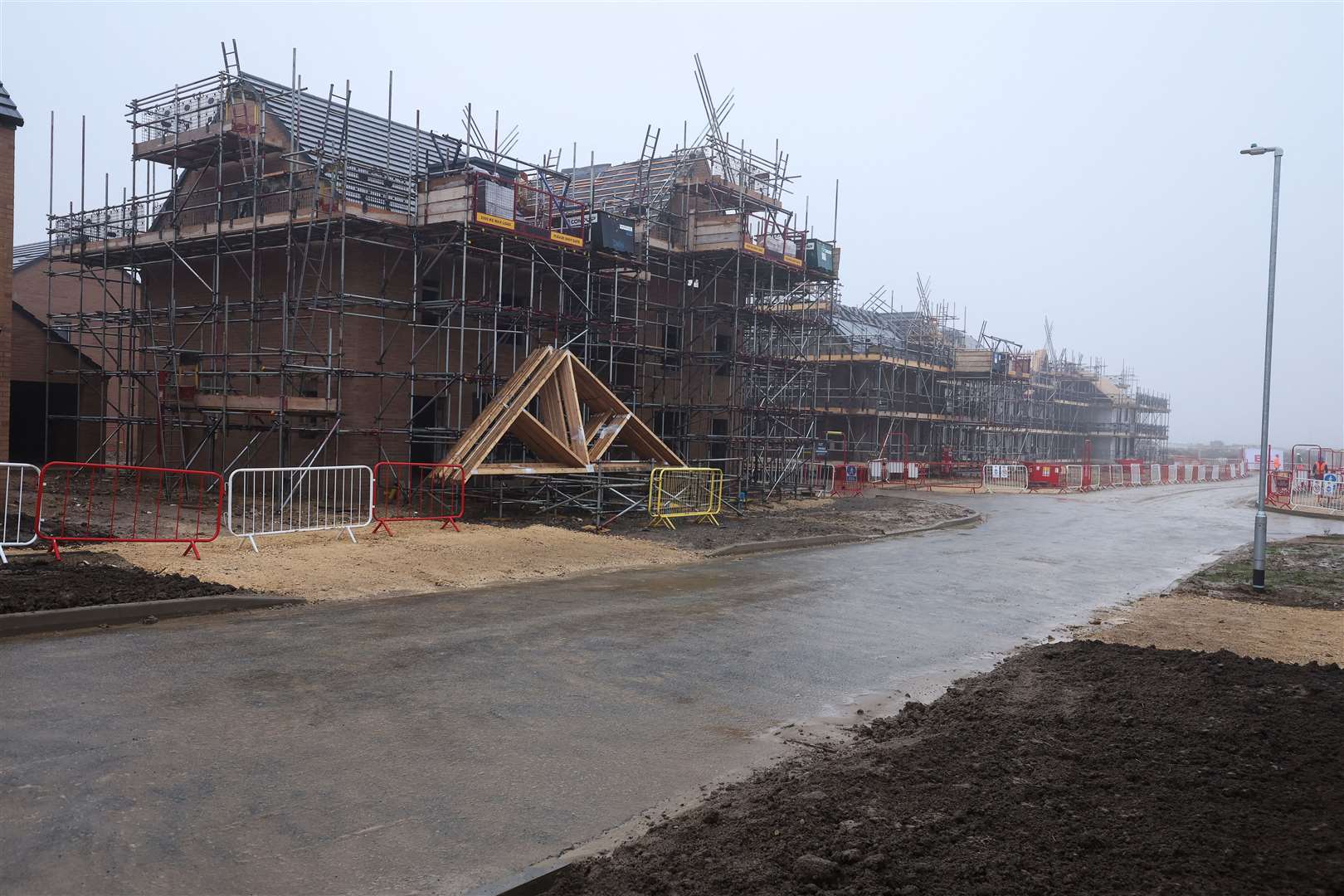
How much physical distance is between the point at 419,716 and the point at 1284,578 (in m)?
15.6

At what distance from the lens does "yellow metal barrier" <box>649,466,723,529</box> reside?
69.2 ft

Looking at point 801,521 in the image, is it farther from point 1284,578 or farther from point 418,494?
point 1284,578

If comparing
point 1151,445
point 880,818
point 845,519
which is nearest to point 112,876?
point 880,818

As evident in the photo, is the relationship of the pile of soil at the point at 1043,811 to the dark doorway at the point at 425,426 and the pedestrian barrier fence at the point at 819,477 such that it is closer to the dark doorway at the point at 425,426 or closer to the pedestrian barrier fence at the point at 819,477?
the dark doorway at the point at 425,426

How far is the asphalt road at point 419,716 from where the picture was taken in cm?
489

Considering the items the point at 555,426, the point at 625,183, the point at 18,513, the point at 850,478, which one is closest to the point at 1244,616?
the point at 555,426

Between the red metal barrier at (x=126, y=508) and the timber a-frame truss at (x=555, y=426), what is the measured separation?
4978 mm

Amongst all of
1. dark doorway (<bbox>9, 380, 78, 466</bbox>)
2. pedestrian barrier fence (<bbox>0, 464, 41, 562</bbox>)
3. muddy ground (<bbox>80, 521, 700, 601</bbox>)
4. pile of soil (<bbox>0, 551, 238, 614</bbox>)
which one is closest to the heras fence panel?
muddy ground (<bbox>80, 521, 700, 601</bbox>)

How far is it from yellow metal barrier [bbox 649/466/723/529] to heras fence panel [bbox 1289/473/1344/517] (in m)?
24.5

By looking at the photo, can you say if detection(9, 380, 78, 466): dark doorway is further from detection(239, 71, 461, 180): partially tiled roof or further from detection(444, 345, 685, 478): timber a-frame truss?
detection(444, 345, 685, 478): timber a-frame truss

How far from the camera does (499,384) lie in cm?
2655

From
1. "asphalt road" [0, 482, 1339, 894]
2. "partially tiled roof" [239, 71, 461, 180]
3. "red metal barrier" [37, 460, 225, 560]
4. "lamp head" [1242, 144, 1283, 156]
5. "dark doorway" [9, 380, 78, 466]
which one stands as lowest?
"asphalt road" [0, 482, 1339, 894]

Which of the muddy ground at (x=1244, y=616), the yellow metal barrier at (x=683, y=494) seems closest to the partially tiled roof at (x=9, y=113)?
the yellow metal barrier at (x=683, y=494)

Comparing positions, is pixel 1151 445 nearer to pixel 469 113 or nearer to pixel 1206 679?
pixel 469 113
